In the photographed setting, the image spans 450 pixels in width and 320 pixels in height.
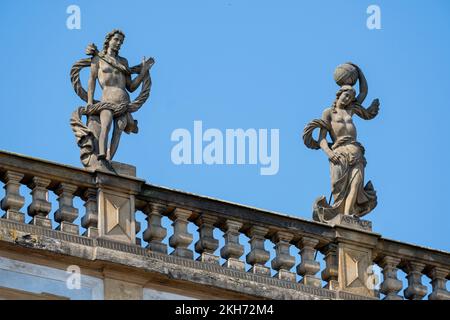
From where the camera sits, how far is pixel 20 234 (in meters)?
35.4

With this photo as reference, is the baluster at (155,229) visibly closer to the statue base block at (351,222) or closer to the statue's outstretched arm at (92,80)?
the statue's outstretched arm at (92,80)

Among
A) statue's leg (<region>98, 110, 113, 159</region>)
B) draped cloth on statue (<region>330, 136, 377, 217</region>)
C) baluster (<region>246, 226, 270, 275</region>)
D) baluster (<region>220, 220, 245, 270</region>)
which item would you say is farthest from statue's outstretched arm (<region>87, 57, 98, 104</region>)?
draped cloth on statue (<region>330, 136, 377, 217</region>)

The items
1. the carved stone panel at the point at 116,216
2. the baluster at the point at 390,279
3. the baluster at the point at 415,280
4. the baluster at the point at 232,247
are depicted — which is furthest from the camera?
the baluster at the point at 415,280

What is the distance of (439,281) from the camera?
1516 inches

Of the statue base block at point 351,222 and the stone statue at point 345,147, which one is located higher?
the stone statue at point 345,147

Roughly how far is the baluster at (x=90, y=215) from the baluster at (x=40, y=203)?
501mm

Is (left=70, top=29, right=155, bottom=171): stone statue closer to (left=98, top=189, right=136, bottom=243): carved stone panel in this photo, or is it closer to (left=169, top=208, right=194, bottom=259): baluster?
(left=98, top=189, right=136, bottom=243): carved stone panel

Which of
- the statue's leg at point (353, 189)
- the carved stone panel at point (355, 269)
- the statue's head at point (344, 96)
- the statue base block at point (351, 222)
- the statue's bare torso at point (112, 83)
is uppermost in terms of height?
the statue's head at point (344, 96)

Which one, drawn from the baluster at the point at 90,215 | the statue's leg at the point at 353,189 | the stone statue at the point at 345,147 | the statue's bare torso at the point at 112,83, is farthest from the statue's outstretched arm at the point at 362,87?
the baluster at the point at 90,215

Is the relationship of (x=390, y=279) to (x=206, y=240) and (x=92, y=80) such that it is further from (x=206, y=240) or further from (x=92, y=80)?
(x=92, y=80)

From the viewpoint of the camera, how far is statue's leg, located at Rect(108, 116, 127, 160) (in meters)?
36.8

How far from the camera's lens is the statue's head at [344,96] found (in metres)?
38.8

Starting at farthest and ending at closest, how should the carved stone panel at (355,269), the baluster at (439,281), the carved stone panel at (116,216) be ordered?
the baluster at (439,281)
the carved stone panel at (355,269)
the carved stone panel at (116,216)
